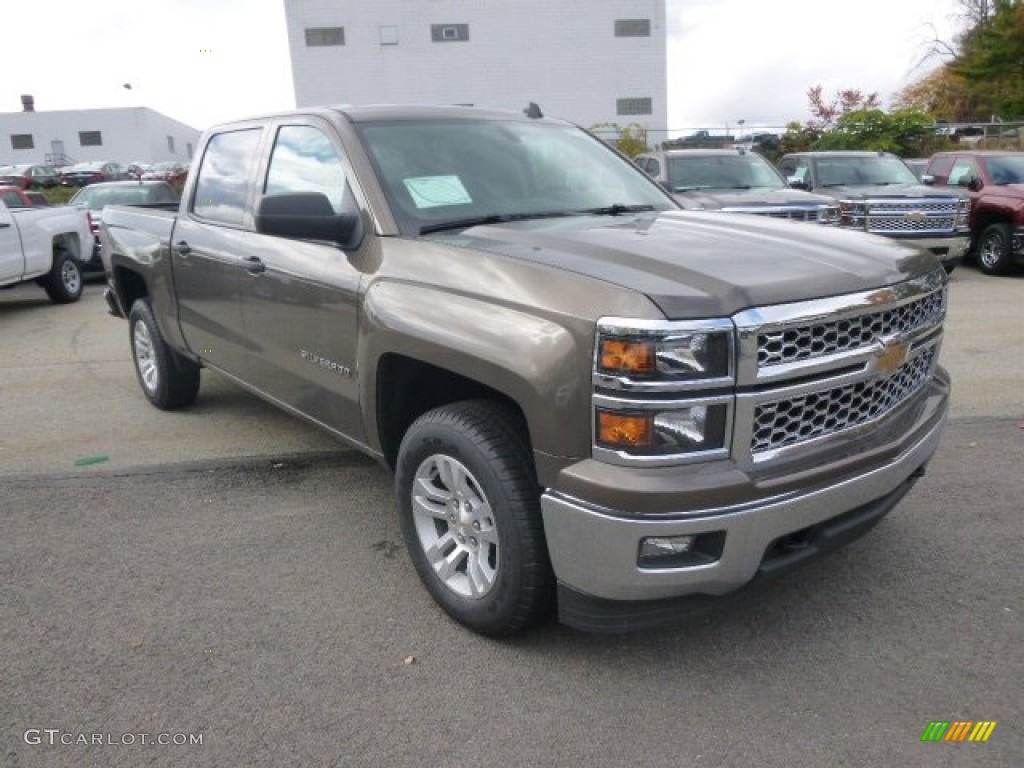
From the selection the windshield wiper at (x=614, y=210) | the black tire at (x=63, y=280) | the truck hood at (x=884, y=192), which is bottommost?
the black tire at (x=63, y=280)

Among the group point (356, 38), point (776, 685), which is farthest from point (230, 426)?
point (356, 38)

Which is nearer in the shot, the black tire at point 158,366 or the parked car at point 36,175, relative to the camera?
the black tire at point 158,366

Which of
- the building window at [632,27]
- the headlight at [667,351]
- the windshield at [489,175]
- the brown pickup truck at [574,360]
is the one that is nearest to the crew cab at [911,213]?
the windshield at [489,175]

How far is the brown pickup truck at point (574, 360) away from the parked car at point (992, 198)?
32.7 ft

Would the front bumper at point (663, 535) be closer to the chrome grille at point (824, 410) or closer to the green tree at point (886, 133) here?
the chrome grille at point (824, 410)

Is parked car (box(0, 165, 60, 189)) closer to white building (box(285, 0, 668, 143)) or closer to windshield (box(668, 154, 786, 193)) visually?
white building (box(285, 0, 668, 143))

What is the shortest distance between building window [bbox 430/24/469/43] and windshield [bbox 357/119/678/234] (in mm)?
35847

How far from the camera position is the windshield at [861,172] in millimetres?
12852

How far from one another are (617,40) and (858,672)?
1493 inches

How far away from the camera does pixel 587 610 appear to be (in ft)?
9.07

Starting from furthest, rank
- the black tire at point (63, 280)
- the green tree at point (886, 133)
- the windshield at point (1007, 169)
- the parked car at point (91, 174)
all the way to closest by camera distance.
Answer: the parked car at point (91, 174), the green tree at point (886, 133), the windshield at point (1007, 169), the black tire at point (63, 280)

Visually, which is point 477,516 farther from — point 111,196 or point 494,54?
point 494,54

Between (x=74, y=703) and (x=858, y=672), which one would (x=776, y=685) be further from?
(x=74, y=703)

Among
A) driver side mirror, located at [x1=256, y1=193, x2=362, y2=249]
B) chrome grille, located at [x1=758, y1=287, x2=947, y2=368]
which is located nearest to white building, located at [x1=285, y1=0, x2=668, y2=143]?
driver side mirror, located at [x1=256, y1=193, x2=362, y2=249]
